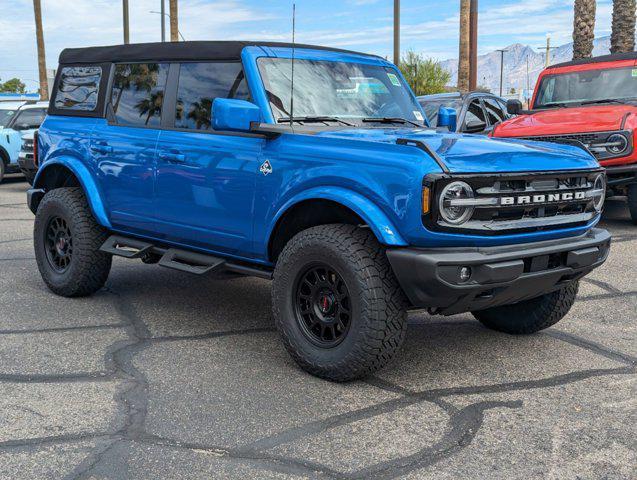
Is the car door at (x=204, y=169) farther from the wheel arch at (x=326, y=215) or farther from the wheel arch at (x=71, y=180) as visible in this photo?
the wheel arch at (x=71, y=180)

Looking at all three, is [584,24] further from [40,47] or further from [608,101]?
[40,47]

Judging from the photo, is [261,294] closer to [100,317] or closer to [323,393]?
[100,317]

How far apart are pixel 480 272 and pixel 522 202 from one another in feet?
1.64

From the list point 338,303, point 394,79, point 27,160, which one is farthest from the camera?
point 27,160

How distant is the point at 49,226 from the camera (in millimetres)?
6465

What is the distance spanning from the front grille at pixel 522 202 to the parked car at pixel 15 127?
14.7 meters

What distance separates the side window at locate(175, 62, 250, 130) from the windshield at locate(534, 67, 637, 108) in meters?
6.70

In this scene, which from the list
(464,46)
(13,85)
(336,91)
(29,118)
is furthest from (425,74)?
(13,85)

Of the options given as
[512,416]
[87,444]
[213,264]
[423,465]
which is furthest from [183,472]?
[213,264]

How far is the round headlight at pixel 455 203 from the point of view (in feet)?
12.9

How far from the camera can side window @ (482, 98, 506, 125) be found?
39.3 feet

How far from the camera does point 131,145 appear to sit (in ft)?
18.5

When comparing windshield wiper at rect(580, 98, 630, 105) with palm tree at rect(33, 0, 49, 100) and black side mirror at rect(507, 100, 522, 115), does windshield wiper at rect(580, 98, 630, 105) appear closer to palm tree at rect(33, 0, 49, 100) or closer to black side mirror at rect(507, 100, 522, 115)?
black side mirror at rect(507, 100, 522, 115)

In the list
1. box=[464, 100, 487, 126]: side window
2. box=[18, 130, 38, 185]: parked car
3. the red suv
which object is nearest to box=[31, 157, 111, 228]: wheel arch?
the red suv
